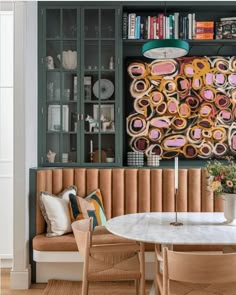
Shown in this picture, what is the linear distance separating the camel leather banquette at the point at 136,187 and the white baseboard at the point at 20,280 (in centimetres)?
42

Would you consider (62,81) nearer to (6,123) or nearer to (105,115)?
(105,115)

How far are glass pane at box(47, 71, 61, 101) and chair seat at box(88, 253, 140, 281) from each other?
178 cm

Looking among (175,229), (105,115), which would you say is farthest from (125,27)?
(175,229)

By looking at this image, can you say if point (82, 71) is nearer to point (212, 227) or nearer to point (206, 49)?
point (206, 49)

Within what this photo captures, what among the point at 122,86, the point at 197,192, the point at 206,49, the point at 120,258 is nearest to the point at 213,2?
the point at 206,49

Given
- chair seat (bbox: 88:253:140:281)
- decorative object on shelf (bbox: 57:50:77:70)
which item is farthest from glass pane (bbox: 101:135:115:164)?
chair seat (bbox: 88:253:140:281)

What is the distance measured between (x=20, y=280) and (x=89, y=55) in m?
2.19

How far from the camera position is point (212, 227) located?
8.28 feet

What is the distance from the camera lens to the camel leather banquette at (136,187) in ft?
12.1

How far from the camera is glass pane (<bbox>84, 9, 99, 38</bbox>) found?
3902 millimetres

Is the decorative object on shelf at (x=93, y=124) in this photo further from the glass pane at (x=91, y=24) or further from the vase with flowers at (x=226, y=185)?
the vase with flowers at (x=226, y=185)

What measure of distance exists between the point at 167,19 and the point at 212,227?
223cm

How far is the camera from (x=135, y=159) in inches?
155

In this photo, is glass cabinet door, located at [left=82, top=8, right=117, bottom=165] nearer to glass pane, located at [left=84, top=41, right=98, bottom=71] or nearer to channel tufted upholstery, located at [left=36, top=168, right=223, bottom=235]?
glass pane, located at [left=84, top=41, right=98, bottom=71]
